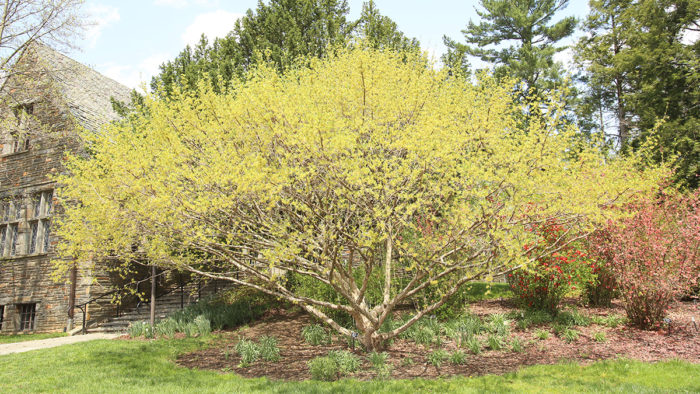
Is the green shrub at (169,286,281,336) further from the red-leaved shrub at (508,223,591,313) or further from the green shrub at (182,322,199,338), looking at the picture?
the red-leaved shrub at (508,223,591,313)

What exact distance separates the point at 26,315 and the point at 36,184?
4211 mm

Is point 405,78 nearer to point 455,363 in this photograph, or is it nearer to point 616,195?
point 616,195


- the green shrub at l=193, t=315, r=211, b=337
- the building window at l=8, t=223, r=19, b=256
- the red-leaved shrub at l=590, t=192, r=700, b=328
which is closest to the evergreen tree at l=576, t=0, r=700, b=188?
the red-leaved shrub at l=590, t=192, r=700, b=328

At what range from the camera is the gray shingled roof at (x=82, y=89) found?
13.0 meters

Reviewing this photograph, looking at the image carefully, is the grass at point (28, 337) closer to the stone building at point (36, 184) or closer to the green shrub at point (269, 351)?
the stone building at point (36, 184)

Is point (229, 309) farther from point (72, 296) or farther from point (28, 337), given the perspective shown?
point (28, 337)

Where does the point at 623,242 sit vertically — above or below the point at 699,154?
below

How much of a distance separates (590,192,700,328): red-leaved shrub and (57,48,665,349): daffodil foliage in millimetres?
1182

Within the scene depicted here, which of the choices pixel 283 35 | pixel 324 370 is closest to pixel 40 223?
pixel 283 35

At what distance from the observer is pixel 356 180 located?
16.9 ft

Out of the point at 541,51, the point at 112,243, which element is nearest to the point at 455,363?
the point at 112,243

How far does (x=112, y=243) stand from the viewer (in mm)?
6992

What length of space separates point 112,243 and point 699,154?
17.8 metres

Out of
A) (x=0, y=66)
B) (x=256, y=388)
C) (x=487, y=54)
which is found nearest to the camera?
(x=256, y=388)
